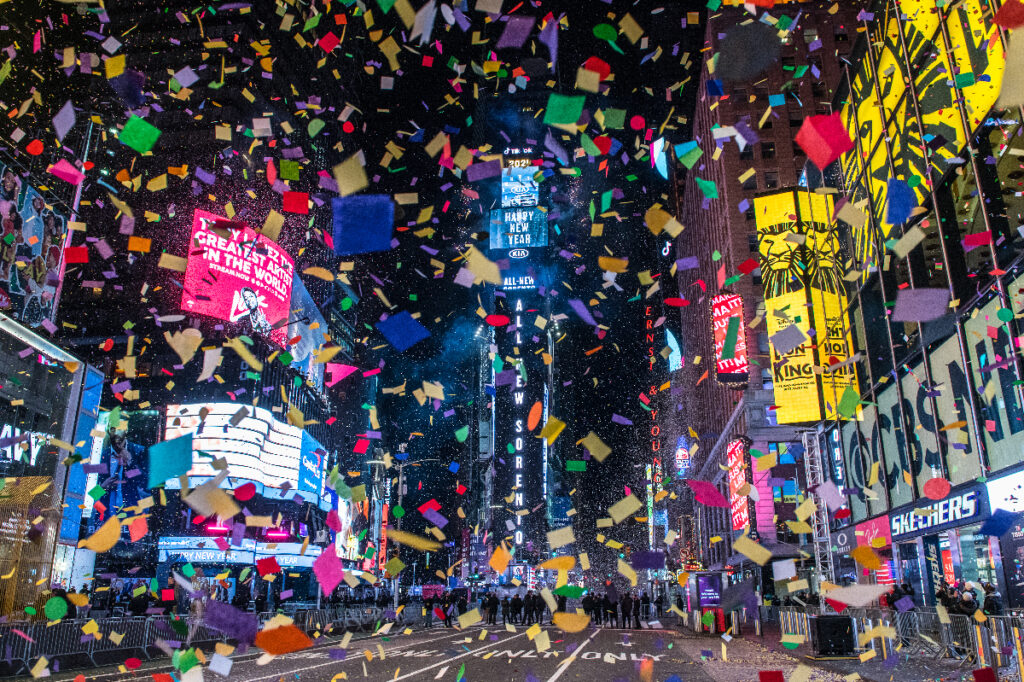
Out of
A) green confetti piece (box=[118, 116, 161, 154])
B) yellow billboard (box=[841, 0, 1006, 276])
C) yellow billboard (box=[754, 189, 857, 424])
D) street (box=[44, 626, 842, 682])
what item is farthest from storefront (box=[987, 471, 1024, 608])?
green confetti piece (box=[118, 116, 161, 154])

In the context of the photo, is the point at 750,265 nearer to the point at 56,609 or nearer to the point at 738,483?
the point at 738,483

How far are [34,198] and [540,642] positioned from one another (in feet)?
63.5

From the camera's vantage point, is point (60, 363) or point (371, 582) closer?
point (60, 363)

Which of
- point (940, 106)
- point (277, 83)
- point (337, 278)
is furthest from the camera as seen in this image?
point (337, 278)

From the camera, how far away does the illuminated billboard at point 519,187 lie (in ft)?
395

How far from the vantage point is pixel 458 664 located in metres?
12.7

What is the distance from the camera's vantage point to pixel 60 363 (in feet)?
71.8

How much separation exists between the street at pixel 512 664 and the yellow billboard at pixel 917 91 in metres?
11.8

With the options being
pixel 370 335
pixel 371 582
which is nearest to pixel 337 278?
pixel 370 335

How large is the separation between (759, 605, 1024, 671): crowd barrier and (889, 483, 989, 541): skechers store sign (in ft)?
10.2

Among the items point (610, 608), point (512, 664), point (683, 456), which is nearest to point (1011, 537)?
point (512, 664)

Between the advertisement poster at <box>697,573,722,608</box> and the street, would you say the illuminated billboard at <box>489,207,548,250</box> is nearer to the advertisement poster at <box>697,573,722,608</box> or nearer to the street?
the advertisement poster at <box>697,573,722,608</box>

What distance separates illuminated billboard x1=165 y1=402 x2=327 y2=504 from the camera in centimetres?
4366

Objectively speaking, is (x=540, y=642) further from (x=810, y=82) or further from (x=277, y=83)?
(x=277, y=83)
